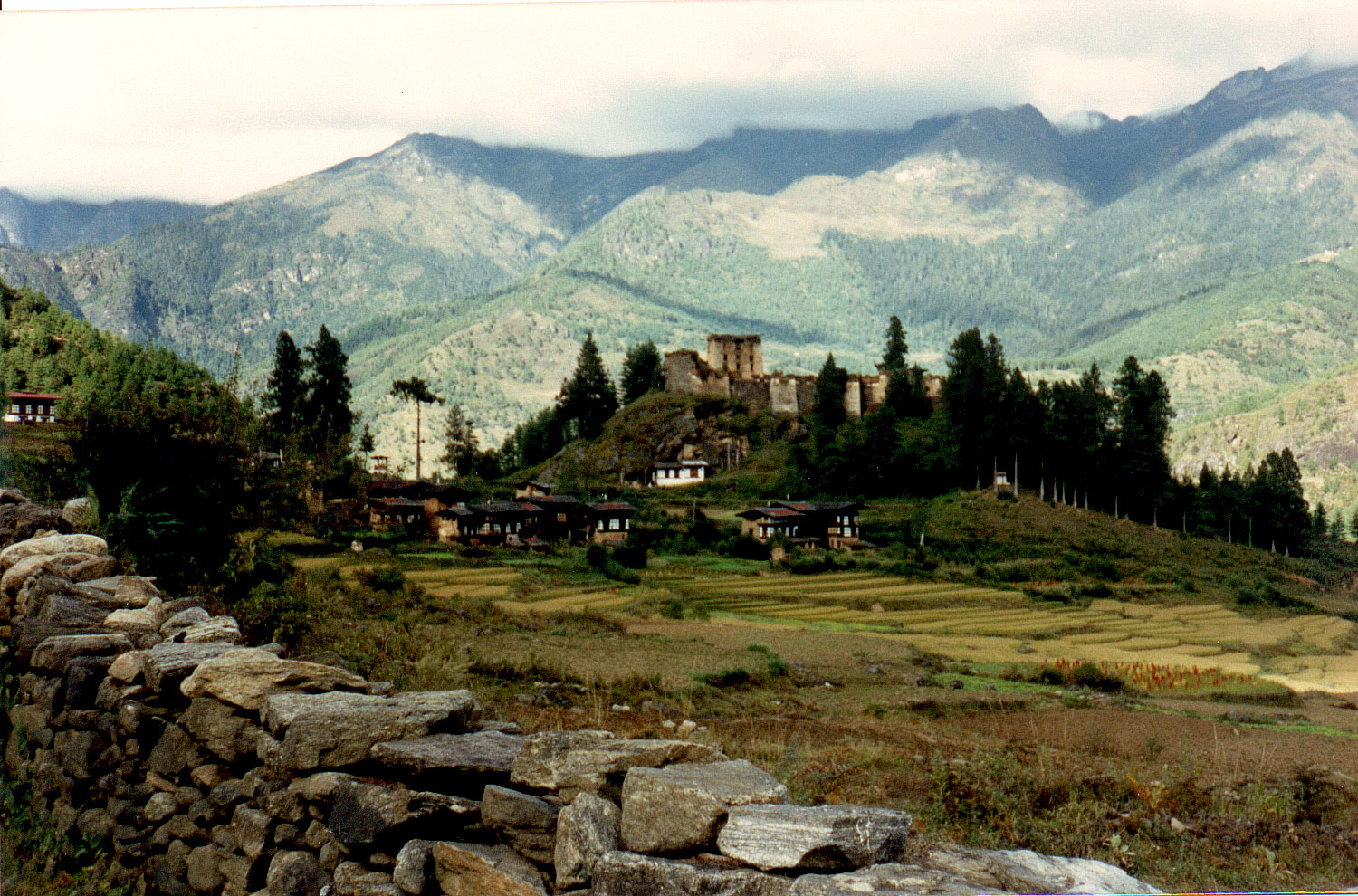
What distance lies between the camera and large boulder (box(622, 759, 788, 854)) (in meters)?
2.39

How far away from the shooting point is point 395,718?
308 cm

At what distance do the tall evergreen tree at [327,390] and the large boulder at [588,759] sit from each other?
15.6 ft

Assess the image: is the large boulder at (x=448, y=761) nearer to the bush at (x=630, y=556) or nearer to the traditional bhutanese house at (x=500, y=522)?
the bush at (x=630, y=556)

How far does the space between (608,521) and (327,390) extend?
8.14ft

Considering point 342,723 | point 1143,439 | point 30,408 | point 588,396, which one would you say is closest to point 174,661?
point 342,723

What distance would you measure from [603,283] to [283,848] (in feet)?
21.0

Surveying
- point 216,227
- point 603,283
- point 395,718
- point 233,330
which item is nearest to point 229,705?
point 395,718

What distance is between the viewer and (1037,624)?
20.6 feet

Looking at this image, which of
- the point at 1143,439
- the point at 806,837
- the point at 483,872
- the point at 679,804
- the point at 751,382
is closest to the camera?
the point at 806,837

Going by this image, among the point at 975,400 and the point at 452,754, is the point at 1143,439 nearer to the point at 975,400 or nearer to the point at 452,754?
the point at 975,400

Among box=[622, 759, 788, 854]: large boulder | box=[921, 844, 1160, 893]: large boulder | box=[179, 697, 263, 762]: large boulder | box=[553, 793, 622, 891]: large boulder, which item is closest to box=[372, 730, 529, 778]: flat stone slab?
box=[553, 793, 622, 891]: large boulder

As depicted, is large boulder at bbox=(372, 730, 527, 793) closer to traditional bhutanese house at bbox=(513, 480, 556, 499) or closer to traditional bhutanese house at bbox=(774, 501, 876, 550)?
traditional bhutanese house at bbox=(513, 480, 556, 499)

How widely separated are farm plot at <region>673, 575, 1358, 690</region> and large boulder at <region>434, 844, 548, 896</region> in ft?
12.8

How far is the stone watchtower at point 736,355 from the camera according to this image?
26.7ft
